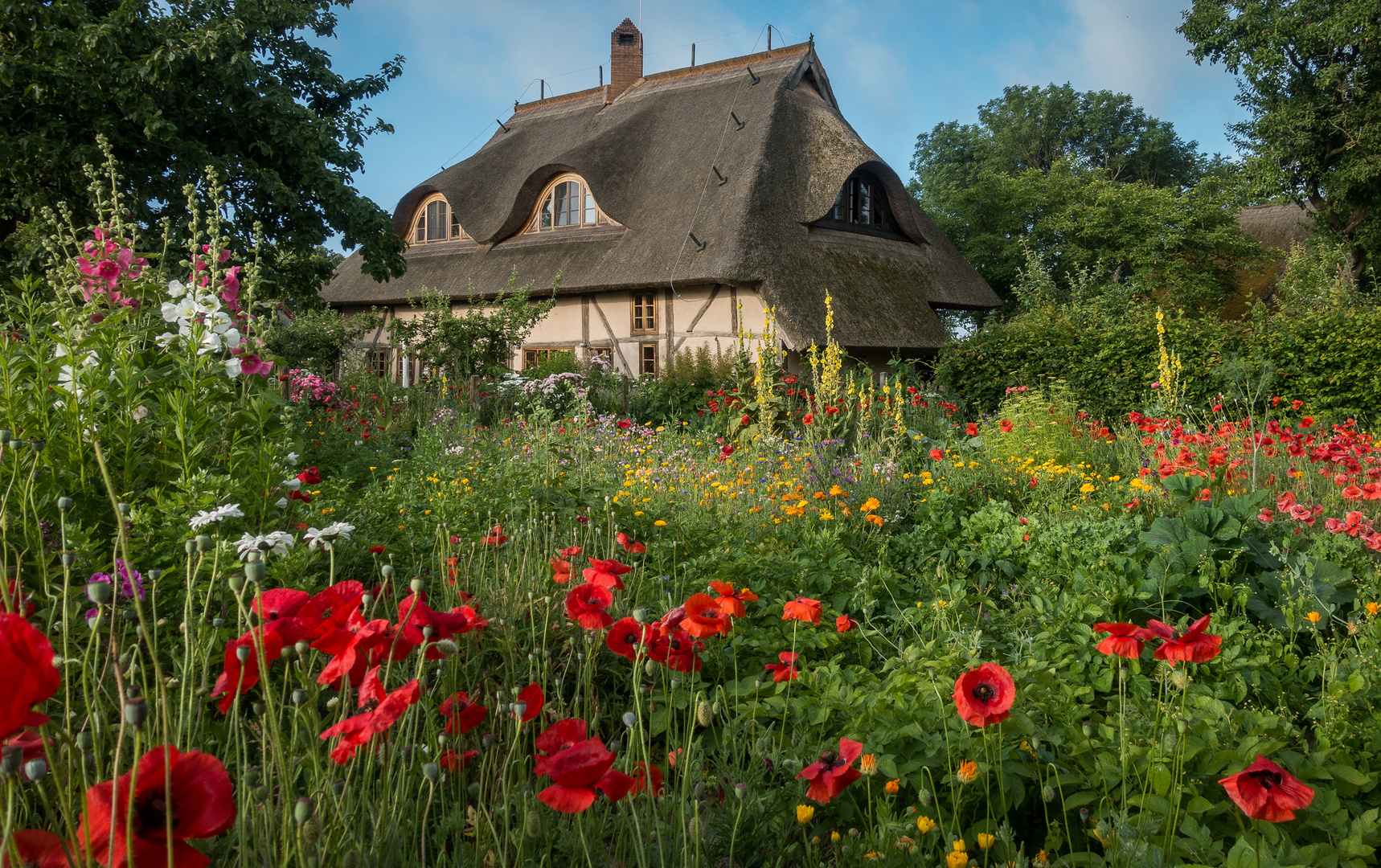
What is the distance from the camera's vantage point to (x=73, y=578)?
217 centimetres

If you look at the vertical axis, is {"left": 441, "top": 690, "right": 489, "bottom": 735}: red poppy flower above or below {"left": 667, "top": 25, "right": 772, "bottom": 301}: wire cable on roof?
below

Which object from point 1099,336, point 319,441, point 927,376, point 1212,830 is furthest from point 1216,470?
point 927,376

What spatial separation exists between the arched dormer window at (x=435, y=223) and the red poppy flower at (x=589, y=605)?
15680 mm

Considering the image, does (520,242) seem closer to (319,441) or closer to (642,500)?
(319,441)

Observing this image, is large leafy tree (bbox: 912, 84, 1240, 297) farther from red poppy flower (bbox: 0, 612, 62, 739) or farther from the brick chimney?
red poppy flower (bbox: 0, 612, 62, 739)

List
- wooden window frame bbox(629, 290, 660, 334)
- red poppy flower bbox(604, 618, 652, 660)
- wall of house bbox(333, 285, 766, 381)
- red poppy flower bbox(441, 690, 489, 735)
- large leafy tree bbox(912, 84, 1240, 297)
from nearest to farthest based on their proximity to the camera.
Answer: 1. red poppy flower bbox(441, 690, 489, 735)
2. red poppy flower bbox(604, 618, 652, 660)
3. wall of house bbox(333, 285, 766, 381)
4. wooden window frame bbox(629, 290, 660, 334)
5. large leafy tree bbox(912, 84, 1240, 297)

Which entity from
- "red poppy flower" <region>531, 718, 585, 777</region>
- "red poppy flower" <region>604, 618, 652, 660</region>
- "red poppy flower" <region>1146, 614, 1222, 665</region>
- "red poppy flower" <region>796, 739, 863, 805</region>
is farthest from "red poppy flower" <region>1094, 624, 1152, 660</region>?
"red poppy flower" <region>531, 718, 585, 777</region>

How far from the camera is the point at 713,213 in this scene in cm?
1256

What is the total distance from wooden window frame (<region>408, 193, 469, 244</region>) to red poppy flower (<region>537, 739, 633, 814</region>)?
16.0 metres

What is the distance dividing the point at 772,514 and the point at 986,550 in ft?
3.13

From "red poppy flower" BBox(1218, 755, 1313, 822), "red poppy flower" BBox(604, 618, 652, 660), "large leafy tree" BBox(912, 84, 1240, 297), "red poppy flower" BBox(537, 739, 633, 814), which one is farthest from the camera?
"large leafy tree" BBox(912, 84, 1240, 297)

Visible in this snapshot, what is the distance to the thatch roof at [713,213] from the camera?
12008 millimetres

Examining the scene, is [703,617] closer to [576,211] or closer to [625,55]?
[576,211]

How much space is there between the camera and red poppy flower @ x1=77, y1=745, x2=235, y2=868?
2.30 feet
